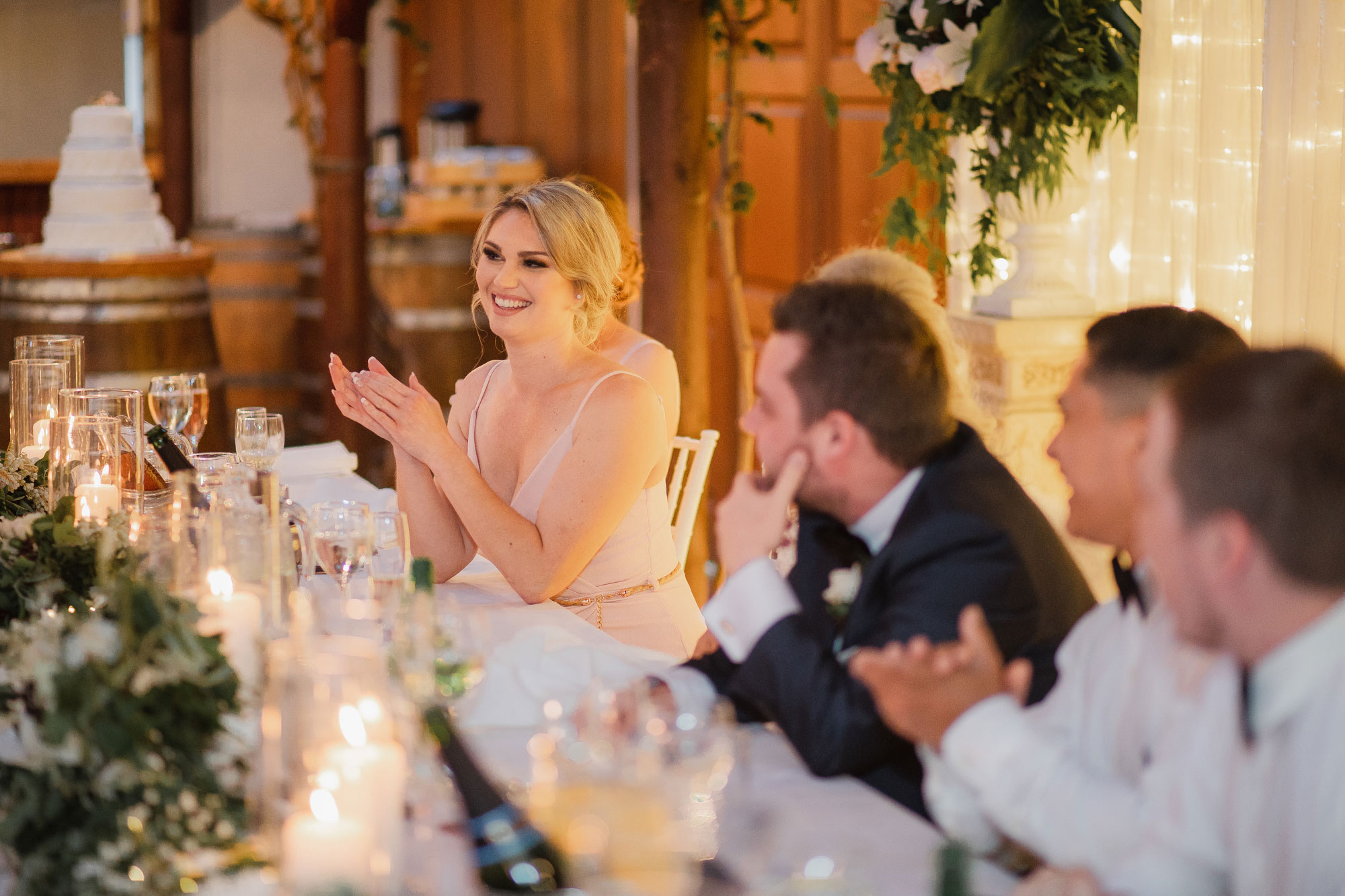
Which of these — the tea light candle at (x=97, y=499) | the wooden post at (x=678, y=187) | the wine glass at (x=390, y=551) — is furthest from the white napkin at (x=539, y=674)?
the wooden post at (x=678, y=187)

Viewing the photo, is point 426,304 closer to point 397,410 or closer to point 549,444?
point 549,444

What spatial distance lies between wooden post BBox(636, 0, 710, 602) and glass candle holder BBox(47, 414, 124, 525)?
2.18 m

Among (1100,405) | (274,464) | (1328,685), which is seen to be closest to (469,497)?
(274,464)

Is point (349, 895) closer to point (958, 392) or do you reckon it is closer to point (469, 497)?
point (958, 392)

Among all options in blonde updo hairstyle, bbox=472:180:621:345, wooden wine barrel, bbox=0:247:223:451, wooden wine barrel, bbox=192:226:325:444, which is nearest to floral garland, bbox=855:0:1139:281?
blonde updo hairstyle, bbox=472:180:621:345

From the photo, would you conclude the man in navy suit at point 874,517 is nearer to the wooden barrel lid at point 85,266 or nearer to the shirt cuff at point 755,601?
the shirt cuff at point 755,601

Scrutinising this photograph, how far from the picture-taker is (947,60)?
290 cm

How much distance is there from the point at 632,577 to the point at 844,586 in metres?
1.04

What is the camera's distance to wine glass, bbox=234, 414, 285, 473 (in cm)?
235

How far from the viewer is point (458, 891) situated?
1.10 meters

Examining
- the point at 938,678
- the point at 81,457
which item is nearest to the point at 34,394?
the point at 81,457

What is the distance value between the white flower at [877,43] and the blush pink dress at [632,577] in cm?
102

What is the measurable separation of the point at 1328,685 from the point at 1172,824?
162 millimetres

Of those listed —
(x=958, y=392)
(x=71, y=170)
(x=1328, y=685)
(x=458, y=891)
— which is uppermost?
(x=71, y=170)
